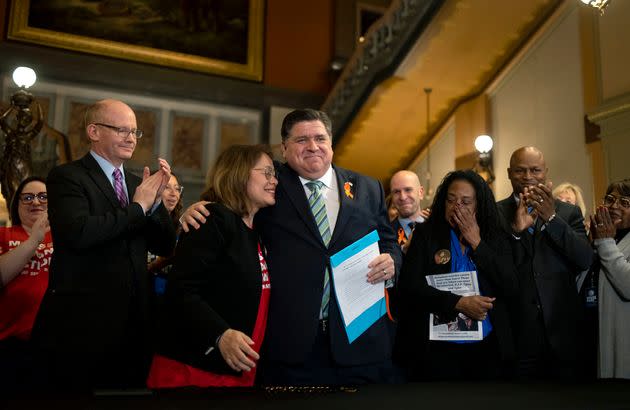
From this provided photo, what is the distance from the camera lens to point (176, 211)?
3293 millimetres

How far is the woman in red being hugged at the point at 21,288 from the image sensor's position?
240cm

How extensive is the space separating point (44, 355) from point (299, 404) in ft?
3.88

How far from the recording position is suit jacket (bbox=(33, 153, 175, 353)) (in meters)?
1.92

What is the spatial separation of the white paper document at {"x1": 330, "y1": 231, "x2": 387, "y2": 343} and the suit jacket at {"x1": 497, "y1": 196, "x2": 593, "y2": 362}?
0.86 m

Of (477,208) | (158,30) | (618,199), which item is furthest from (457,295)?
(158,30)

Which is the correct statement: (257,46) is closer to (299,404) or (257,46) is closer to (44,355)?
(44,355)

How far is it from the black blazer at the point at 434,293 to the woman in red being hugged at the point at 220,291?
2.64 feet

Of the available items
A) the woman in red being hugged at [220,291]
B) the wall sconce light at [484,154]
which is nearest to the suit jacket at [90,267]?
the woman in red being hugged at [220,291]

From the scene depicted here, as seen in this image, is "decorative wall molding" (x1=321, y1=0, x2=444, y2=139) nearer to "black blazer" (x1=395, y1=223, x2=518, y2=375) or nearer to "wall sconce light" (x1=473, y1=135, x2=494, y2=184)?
"wall sconce light" (x1=473, y1=135, x2=494, y2=184)

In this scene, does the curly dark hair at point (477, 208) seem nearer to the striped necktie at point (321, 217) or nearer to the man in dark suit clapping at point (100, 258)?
the striped necktie at point (321, 217)

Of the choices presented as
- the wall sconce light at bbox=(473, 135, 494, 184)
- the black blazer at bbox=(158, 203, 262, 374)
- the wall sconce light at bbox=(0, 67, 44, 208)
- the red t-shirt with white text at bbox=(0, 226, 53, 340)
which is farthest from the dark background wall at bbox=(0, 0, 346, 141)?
the black blazer at bbox=(158, 203, 262, 374)

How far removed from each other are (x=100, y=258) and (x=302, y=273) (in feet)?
2.32

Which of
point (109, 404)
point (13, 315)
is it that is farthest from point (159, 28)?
point (109, 404)

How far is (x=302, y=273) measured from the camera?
201 cm
